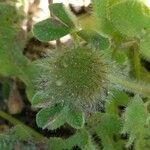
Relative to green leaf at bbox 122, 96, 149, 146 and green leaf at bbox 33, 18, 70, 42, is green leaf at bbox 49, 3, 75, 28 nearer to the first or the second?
green leaf at bbox 33, 18, 70, 42

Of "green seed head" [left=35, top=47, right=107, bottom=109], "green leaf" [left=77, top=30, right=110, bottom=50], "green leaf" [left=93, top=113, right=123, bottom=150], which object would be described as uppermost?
"green leaf" [left=77, top=30, right=110, bottom=50]

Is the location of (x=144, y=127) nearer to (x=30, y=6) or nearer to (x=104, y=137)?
(x=104, y=137)

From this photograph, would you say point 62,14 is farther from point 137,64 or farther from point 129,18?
point 137,64

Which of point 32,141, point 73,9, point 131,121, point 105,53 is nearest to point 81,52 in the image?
point 105,53

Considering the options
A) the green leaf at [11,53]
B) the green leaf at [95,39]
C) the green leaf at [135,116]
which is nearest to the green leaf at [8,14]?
the green leaf at [11,53]

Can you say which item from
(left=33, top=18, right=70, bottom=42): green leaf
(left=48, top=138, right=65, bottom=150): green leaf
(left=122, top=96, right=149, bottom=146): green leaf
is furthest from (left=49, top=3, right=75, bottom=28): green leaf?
(left=48, top=138, right=65, bottom=150): green leaf

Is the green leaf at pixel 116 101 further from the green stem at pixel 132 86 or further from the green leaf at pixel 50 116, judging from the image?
the green leaf at pixel 50 116
